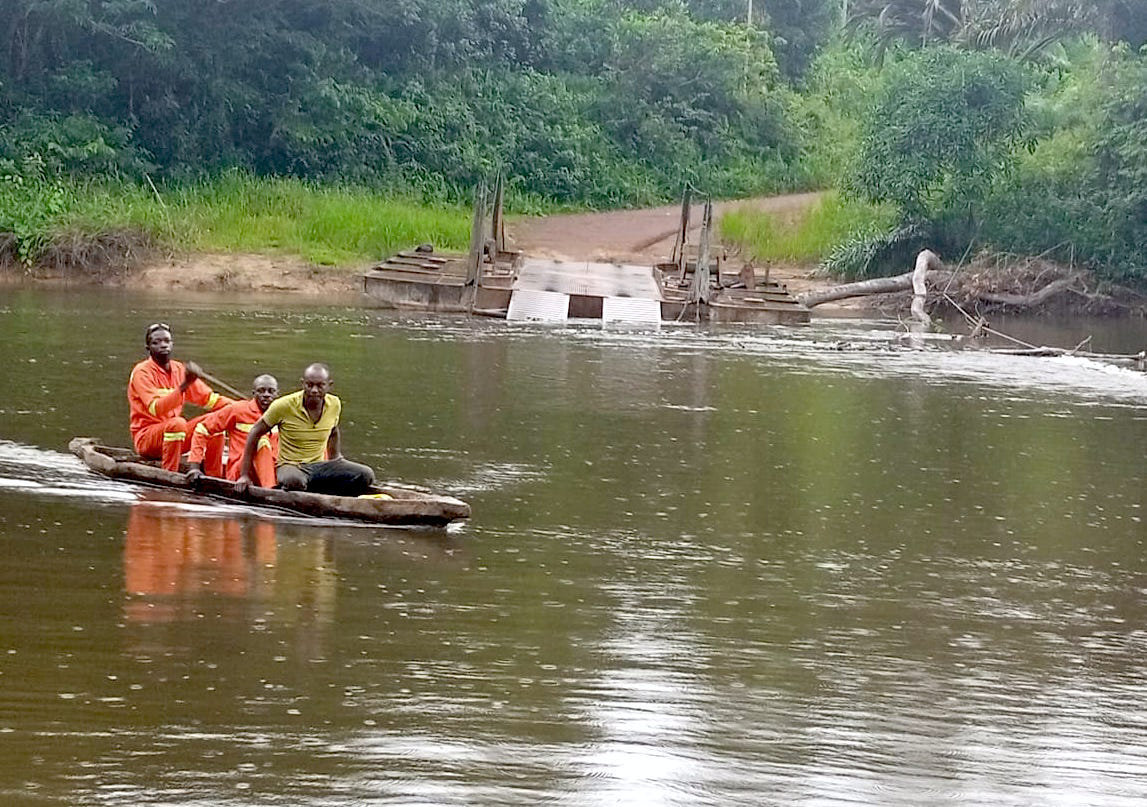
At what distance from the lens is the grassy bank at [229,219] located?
28172 millimetres

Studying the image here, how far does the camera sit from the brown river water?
6.25 meters

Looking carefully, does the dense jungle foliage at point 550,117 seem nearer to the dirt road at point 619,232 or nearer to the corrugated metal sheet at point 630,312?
the dirt road at point 619,232

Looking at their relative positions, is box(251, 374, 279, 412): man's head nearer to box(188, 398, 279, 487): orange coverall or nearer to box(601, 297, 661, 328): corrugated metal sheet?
box(188, 398, 279, 487): orange coverall

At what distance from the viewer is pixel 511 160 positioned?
38.8 metres

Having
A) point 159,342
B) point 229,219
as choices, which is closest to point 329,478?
point 159,342

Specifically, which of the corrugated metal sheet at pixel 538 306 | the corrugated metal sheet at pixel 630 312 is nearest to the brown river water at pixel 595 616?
the corrugated metal sheet at pixel 538 306

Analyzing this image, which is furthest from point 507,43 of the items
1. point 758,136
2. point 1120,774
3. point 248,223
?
point 1120,774

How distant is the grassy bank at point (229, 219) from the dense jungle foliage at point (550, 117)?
10cm

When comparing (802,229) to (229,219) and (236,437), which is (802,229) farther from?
(236,437)

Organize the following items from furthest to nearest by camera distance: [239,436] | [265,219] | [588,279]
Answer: [265,219] → [588,279] → [239,436]

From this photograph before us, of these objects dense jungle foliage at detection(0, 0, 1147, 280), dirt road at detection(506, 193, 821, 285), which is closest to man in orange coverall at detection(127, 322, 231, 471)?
dense jungle foliage at detection(0, 0, 1147, 280)

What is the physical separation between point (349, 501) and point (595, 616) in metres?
2.25

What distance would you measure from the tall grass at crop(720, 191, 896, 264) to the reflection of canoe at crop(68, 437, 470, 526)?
Answer: 24019 millimetres

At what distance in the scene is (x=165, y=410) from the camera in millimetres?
11188
